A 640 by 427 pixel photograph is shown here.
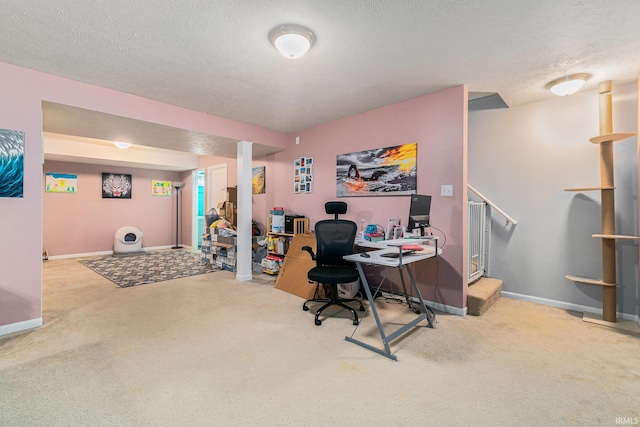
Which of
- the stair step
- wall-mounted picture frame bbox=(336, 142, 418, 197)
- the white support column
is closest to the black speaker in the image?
the white support column

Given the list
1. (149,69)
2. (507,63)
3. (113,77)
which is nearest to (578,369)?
(507,63)

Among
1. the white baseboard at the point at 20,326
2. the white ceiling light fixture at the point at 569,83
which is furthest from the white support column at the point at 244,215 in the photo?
the white ceiling light fixture at the point at 569,83

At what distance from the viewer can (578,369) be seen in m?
2.03

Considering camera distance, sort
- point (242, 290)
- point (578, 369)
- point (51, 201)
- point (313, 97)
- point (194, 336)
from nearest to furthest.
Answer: point (578, 369)
point (194, 336)
point (313, 97)
point (242, 290)
point (51, 201)

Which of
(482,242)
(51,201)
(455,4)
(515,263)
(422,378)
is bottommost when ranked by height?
(422,378)

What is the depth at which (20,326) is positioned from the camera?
8.64 ft

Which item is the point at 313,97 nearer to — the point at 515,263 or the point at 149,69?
the point at 149,69

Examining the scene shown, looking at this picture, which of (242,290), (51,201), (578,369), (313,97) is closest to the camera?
(578,369)

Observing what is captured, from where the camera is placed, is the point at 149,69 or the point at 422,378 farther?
the point at 149,69

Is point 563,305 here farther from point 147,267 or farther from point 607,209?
point 147,267

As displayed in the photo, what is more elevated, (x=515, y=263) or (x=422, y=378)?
(x=515, y=263)

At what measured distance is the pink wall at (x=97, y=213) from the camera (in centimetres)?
625

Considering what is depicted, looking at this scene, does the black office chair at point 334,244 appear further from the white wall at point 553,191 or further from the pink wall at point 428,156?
the white wall at point 553,191

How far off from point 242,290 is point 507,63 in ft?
12.9
